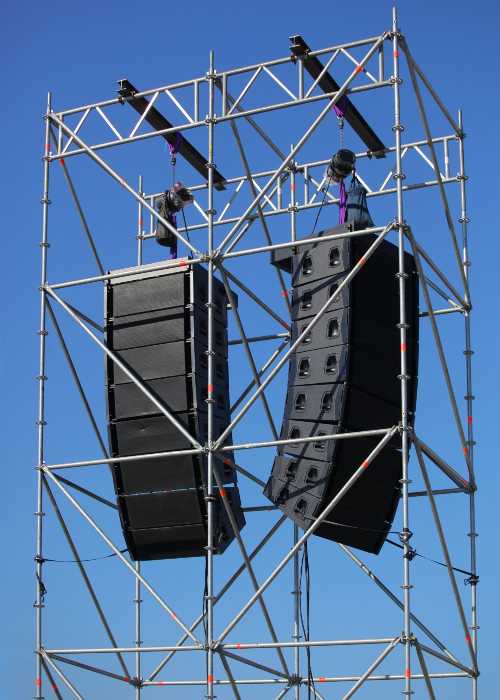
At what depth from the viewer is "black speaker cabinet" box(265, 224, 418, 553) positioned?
1891 centimetres

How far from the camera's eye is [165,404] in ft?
65.2

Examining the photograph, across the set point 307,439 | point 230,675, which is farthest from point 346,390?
point 230,675

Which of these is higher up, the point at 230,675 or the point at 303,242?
the point at 303,242

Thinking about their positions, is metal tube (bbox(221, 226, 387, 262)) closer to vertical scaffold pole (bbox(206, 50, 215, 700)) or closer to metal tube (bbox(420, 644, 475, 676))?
vertical scaffold pole (bbox(206, 50, 215, 700))

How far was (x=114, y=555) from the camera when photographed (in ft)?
66.1

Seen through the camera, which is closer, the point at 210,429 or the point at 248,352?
the point at 210,429

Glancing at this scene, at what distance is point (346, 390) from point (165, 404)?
2420 millimetres

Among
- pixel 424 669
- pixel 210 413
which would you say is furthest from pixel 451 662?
pixel 210 413

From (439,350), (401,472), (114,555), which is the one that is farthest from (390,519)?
(114,555)

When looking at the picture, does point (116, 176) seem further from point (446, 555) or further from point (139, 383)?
point (446, 555)

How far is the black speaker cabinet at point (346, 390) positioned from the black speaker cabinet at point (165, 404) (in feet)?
3.11

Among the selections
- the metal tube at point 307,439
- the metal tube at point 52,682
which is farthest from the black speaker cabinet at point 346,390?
the metal tube at point 52,682

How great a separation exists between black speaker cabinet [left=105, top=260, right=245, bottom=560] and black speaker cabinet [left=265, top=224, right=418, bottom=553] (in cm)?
95

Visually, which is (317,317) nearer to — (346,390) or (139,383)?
(346,390)
